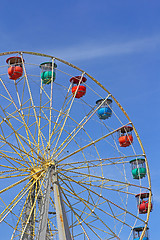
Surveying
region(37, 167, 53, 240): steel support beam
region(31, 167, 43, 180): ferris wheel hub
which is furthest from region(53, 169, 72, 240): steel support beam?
region(31, 167, 43, 180): ferris wheel hub

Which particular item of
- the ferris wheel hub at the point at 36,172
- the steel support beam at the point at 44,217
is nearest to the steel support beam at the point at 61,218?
the steel support beam at the point at 44,217

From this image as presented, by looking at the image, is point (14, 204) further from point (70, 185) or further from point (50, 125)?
point (50, 125)

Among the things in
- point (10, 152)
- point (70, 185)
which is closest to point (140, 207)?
point (70, 185)

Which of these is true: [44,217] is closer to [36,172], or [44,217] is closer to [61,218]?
[61,218]

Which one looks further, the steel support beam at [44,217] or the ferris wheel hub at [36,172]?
the ferris wheel hub at [36,172]

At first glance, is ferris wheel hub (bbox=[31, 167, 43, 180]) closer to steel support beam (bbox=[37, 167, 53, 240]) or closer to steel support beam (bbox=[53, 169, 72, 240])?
steel support beam (bbox=[37, 167, 53, 240])

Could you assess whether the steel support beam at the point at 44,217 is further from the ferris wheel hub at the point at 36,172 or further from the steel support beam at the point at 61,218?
the ferris wheel hub at the point at 36,172

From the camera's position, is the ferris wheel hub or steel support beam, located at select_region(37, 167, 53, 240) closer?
steel support beam, located at select_region(37, 167, 53, 240)

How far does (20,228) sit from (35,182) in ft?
7.37

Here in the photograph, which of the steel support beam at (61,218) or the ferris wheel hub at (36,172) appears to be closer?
the steel support beam at (61,218)

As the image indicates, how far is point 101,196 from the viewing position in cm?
2362

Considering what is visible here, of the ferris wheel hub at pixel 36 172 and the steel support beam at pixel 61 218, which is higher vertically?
the ferris wheel hub at pixel 36 172

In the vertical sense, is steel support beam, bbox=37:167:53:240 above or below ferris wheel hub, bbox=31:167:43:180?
below

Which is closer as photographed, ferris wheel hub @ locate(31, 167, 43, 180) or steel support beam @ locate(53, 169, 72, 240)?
steel support beam @ locate(53, 169, 72, 240)
